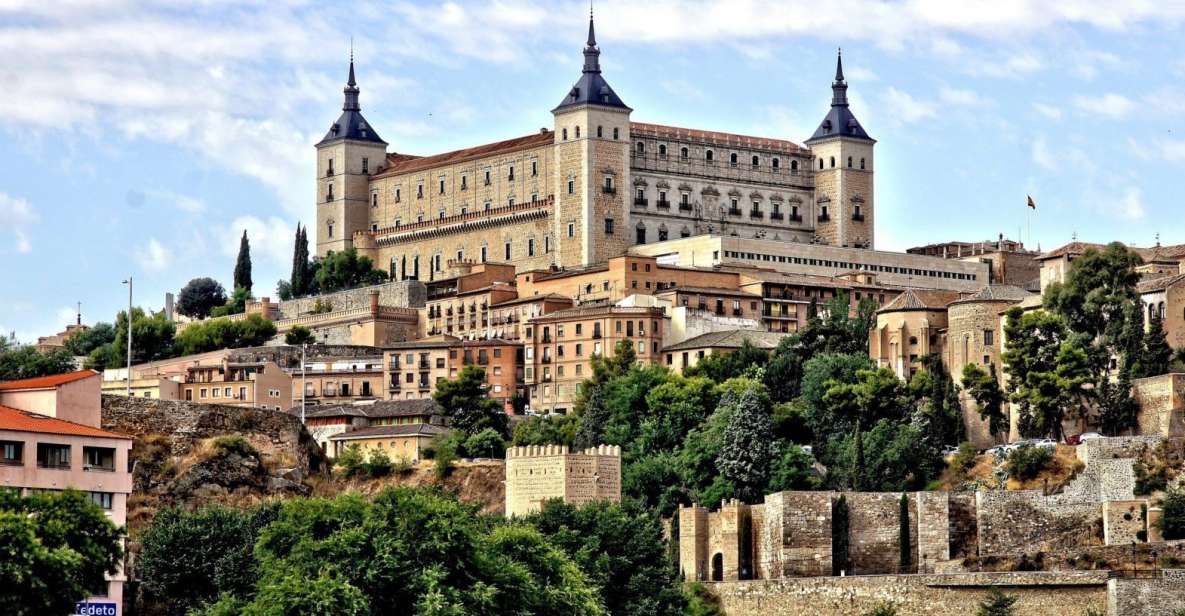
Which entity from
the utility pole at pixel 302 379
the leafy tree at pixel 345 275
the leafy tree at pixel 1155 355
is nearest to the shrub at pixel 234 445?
the leafy tree at pixel 1155 355

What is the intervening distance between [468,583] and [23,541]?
48.9ft

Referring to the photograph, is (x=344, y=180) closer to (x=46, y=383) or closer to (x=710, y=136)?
(x=710, y=136)

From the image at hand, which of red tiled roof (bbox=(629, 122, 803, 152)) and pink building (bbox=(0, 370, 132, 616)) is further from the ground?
red tiled roof (bbox=(629, 122, 803, 152))

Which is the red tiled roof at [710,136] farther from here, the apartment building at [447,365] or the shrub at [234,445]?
the shrub at [234,445]

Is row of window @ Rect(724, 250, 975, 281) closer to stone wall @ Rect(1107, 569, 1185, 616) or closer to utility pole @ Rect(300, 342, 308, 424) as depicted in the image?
utility pole @ Rect(300, 342, 308, 424)

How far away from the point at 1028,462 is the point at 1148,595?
1384 cm

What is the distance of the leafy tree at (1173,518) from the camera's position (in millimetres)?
69438

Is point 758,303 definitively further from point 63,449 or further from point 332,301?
point 63,449

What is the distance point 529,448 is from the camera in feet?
257

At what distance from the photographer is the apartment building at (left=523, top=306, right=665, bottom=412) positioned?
111 metres

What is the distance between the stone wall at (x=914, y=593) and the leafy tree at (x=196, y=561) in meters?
14.4

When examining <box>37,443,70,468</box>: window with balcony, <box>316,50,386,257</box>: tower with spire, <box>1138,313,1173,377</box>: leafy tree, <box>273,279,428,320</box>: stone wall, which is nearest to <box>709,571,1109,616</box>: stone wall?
<box>1138,313,1173,377</box>: leafy tree

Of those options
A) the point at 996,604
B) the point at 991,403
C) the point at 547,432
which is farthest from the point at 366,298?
the point at 996,604

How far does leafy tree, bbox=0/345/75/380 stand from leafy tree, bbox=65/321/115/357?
5.82 metres
